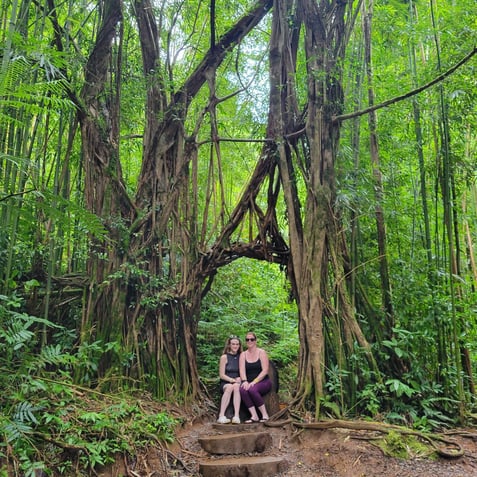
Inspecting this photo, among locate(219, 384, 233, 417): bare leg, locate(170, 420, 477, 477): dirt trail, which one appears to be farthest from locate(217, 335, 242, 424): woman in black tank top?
locate(170, 420, 477, 477): dirt trail

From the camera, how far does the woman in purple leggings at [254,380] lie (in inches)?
191

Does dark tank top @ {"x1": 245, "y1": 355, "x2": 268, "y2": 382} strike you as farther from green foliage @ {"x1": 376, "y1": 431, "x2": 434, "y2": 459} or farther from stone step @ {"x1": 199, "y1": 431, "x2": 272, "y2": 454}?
green foliage @ {"x1": 376, "y1": 431, "x2": 434, "y2": 459}

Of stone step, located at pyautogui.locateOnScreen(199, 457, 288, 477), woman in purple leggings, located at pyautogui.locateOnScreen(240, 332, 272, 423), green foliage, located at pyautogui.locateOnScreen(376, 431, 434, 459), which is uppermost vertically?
woman in purple leggings, located at pyautogui.locateOnScreen(240, 332, 272, 423)

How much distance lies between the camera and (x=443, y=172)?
14.6 feet

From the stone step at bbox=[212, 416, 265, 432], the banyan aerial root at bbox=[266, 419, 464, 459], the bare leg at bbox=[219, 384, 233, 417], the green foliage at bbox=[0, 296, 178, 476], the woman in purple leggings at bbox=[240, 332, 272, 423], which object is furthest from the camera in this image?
the bare leg at bbox=[219, 384, 233, 417]

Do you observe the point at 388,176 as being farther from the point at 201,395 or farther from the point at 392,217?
the point at 201,395

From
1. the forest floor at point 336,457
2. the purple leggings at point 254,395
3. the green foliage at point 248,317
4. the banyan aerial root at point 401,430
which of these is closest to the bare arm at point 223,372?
the purple leggings at point 254,395

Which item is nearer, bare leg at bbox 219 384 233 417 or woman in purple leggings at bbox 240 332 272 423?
woman in purple leggings at bbox 240 332 272 423

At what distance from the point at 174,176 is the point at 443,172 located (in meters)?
3.05

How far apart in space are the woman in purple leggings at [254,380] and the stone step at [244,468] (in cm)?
103

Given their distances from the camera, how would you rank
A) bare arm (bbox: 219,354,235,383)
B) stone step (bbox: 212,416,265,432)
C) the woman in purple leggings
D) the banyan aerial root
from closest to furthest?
the banyan aerial root
stone step (bbox: 212,416,265,432)
the woman in purple leggings
bare arm (bbox: 219,354,235,383)

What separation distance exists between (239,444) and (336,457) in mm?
924

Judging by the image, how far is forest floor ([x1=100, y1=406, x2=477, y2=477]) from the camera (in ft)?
11.0

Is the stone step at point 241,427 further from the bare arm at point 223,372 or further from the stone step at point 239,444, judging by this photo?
the bare arm at point 223,372
